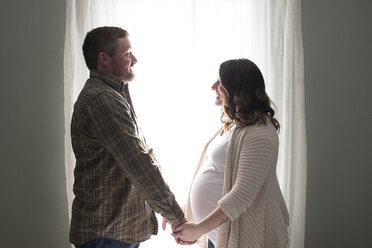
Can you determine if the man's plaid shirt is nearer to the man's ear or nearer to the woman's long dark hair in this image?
the man's ear

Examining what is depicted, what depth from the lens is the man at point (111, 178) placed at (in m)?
1.21

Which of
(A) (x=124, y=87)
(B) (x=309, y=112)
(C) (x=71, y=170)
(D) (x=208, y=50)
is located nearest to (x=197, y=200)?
(A) (x=124, y=87)

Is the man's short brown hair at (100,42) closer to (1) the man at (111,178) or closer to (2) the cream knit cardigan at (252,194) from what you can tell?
(1) the man at (111,178)

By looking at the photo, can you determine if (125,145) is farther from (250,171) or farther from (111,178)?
(250,171)

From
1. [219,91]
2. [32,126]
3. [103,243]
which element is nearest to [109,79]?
[219,91]

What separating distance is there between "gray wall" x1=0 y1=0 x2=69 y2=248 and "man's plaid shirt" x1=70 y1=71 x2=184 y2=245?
94 cm

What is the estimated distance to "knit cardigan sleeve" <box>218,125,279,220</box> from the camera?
1244mm

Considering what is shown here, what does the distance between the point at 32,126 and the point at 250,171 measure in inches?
58.4

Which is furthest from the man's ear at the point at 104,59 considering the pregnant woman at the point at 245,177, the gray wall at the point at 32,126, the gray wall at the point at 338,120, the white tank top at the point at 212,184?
the gray wall at the point at 338,120

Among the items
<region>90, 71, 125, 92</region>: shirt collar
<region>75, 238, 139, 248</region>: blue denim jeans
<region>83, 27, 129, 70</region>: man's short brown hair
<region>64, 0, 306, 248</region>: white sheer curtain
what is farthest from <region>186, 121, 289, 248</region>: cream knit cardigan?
<region>64, 0, 306, 248</region>: white sheer curtain

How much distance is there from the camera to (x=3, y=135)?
2104 mm

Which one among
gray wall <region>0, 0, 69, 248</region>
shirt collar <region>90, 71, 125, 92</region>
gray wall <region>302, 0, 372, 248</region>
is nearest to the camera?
shirt collar <region>90, 71, 125, 92</region>

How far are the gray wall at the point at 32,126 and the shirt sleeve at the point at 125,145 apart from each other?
3.34 ft

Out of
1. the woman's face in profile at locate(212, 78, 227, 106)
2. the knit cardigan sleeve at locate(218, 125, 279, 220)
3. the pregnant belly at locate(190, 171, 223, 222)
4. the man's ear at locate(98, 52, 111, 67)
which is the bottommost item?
the pregnant belly at locate(190, 171, 223, 222)
